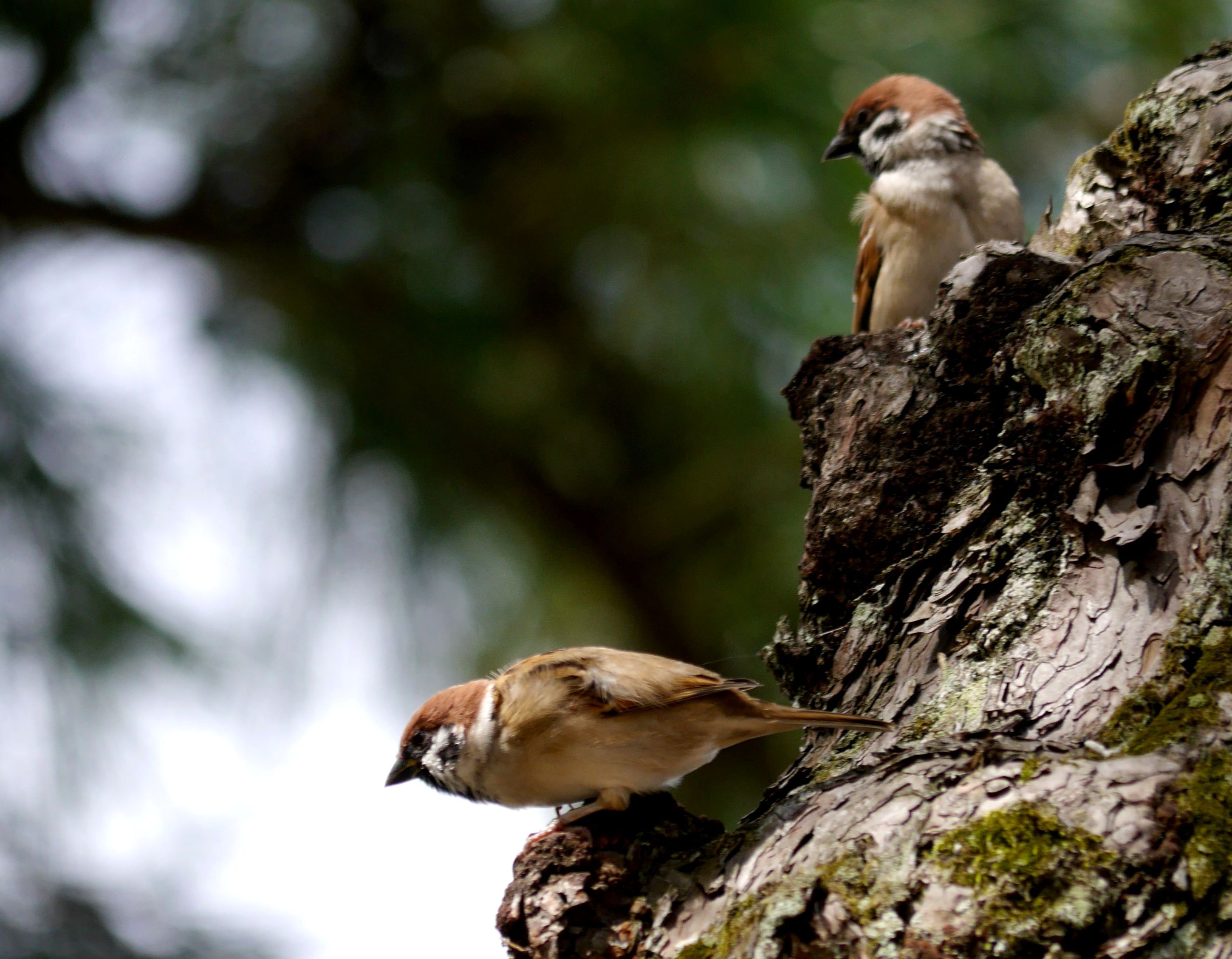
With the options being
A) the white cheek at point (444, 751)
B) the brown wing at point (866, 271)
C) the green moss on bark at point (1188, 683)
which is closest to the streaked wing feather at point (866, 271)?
the brown wing at point (866, 271)

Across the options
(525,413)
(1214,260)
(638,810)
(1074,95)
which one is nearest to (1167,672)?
(1214,260)

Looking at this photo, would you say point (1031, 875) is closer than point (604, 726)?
Yes

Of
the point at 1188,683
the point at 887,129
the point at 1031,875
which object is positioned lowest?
the point at 1031,875

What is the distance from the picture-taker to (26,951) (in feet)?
10.5

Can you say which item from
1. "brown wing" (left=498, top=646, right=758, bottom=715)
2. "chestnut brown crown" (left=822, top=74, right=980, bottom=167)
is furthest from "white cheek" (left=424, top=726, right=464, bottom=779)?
"chestnut brown crown" (left=822, top=74, right=980, bottom=167)

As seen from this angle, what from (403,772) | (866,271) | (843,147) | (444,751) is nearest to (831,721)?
(444,751)

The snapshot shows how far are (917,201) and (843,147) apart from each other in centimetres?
52

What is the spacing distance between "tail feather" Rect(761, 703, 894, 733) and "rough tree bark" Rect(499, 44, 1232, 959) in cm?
4

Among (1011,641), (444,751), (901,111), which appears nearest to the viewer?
(1011,641)

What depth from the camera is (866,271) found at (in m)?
3.28

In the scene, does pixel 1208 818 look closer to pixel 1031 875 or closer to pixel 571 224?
pixel 1031 875

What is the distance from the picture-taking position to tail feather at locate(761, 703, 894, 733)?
1.55 m

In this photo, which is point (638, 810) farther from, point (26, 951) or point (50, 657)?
point (50, 657)

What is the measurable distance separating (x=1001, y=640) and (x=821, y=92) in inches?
115
